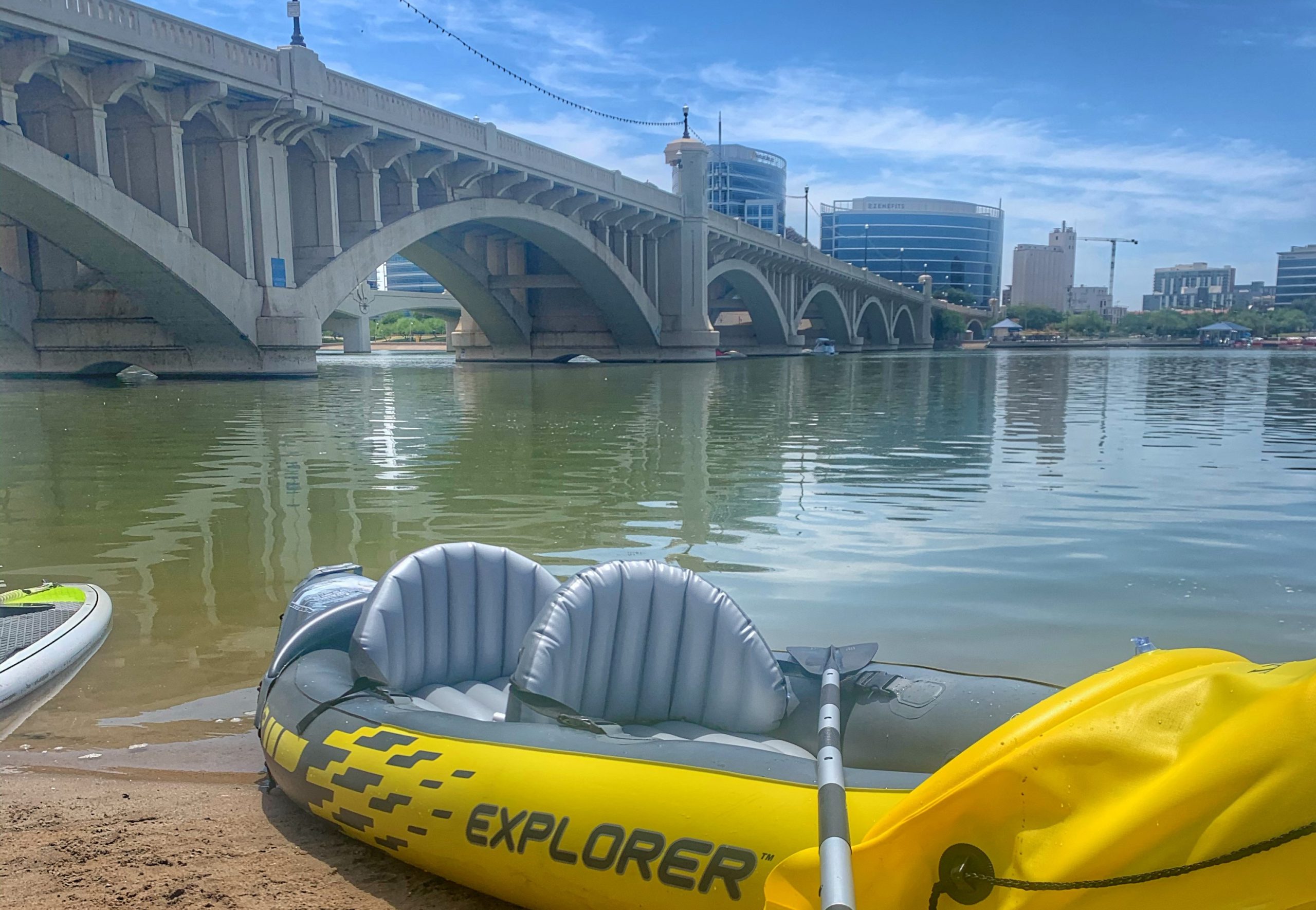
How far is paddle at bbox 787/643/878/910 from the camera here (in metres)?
2.04

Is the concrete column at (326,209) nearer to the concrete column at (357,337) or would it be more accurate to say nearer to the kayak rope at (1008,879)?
the kayak rope at (1008,879)

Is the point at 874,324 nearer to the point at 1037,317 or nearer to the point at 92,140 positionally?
the point at 1037,317

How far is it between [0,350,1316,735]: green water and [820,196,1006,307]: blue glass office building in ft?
420

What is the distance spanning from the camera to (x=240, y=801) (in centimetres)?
366

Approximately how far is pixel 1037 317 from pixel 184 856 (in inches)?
5233

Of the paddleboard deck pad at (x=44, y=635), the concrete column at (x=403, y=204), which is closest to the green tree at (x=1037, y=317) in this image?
the concrete column at (x=403, y=204)

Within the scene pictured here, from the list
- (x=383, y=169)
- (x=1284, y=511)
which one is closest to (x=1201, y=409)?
(x=1284, y=511)

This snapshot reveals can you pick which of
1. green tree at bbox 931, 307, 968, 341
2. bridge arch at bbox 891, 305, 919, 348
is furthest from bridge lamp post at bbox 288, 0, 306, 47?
green tree at bbox 931, 307, 968, 341

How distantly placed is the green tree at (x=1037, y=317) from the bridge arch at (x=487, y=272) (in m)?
91.3

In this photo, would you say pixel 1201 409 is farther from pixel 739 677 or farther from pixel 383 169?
pixel 383 169

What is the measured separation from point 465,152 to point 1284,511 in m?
26.1


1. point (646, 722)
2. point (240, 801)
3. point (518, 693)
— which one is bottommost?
point (240, 801)

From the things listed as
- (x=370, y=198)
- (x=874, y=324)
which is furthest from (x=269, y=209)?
(x=874, y=324)

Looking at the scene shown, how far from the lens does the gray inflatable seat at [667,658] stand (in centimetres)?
354
